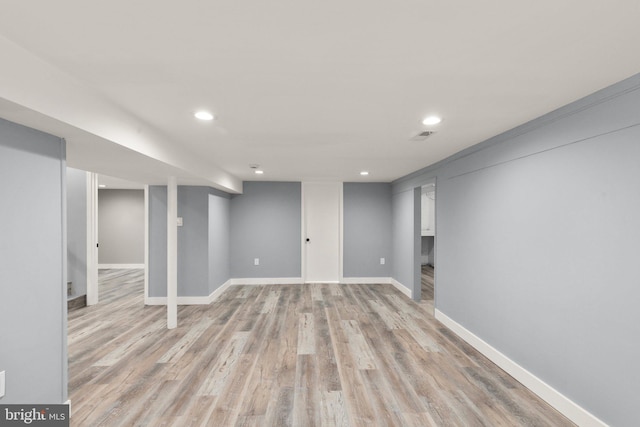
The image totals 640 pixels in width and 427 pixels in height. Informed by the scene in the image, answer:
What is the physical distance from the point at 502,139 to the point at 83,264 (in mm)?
6038

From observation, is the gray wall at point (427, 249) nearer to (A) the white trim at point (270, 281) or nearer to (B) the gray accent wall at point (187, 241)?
(A) the white trim at point (270, 281)

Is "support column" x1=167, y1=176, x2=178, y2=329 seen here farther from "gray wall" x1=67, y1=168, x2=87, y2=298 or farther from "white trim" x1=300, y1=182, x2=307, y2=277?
"white trim" x1=300, y1=182, x2=307, y2=277

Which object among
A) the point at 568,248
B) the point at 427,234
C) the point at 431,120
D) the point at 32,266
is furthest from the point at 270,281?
the point at 568,248

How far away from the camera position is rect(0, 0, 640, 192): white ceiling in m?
1.13

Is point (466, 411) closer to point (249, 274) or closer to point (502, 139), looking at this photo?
point (502, 139)

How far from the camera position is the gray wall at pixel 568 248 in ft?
5.68

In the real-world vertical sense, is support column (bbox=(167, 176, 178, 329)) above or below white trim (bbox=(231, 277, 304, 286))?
above

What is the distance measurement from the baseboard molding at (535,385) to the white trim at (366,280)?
296cm

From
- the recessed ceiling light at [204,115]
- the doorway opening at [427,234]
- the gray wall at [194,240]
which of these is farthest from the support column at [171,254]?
A: the doorway opening at [427,234]

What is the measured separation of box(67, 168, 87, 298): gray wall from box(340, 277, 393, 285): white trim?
182 inches

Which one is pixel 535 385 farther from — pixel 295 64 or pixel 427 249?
pixel 427 249

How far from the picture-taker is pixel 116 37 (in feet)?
4.17

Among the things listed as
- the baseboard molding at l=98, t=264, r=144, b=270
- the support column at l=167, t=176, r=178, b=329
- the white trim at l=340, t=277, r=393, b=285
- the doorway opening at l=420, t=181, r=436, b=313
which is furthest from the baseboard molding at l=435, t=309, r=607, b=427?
the baseboard molding at l=98, t=264, r=144, b=270

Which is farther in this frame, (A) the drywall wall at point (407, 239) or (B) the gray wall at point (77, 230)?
(A) the drywall wall at point (407, 239)
